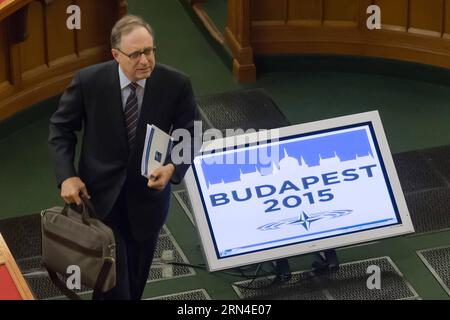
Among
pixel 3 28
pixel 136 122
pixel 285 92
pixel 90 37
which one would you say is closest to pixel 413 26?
pixel 285 92

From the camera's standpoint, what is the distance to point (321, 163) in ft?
21.6

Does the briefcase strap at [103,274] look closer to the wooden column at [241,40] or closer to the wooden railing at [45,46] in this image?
the wooden railing at [45,46]

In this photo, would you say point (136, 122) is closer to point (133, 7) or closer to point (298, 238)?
point (298, 238)

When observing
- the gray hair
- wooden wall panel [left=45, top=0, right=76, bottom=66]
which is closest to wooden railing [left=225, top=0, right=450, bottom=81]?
wooden wall panel [left=45, top=0, right=76, bottom=66]

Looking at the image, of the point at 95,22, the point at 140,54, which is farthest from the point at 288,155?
the point at 95,22

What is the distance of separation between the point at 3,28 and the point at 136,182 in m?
2.47

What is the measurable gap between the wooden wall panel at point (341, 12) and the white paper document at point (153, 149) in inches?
135

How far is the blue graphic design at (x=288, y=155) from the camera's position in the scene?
6.53 m

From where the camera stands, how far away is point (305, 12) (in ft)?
28.7

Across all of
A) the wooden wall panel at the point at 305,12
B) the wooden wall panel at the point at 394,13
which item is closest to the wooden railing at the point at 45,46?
the wooden wall panel at the point at 305,12

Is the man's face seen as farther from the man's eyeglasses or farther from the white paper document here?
the white paper document

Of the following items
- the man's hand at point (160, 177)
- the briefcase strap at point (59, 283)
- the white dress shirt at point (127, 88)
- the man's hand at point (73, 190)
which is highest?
the white dress shirt at point (127, 88)

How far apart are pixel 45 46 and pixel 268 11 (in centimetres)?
153

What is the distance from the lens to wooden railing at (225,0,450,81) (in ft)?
28.0
